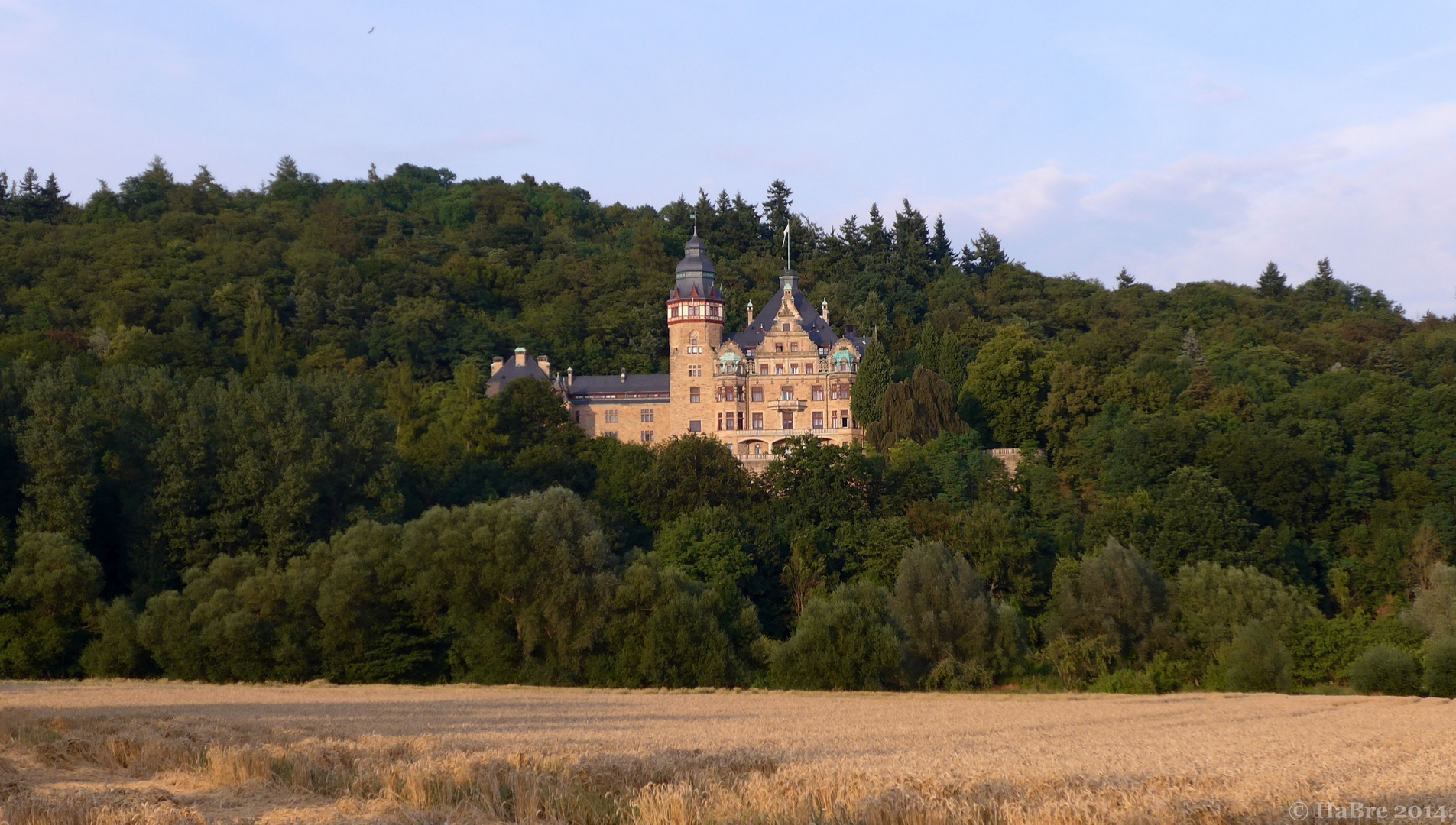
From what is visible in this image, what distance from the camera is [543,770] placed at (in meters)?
15.7

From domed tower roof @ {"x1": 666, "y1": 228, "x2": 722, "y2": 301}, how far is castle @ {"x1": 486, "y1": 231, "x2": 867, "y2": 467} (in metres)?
0.08

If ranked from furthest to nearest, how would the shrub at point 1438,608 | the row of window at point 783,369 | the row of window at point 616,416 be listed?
1. the row of window at point 616,416
2. the row of window at point 783,369
3. the shrub at point 1438,608

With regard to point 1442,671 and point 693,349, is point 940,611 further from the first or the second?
point 693,349

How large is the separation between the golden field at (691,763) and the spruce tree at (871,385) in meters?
48.2

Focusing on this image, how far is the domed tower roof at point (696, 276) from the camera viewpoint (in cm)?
8775

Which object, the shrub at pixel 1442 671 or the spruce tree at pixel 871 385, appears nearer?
the shrub at pixel 1442 671

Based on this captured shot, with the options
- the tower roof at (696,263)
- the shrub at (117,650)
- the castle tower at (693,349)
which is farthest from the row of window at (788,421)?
the shrub at (117,650)

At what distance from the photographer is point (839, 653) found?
46.0 m

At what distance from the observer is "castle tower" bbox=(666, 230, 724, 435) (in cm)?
8531

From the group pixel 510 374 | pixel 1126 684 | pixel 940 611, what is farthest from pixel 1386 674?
pixel 510 374

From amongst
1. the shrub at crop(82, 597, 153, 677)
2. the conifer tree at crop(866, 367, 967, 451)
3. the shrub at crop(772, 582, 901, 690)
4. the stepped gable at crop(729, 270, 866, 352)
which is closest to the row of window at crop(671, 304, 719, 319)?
the stepped gable at crop(729, 270, 866, 352)

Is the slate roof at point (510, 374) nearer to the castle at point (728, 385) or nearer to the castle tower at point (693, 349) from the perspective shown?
the castle at point (728, 385)

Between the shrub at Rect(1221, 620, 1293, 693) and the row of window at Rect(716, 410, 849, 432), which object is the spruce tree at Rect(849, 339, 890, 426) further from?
the shrub at Rect(1221, 620, 1293, 693)

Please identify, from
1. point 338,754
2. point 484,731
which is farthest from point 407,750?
point 484,731
